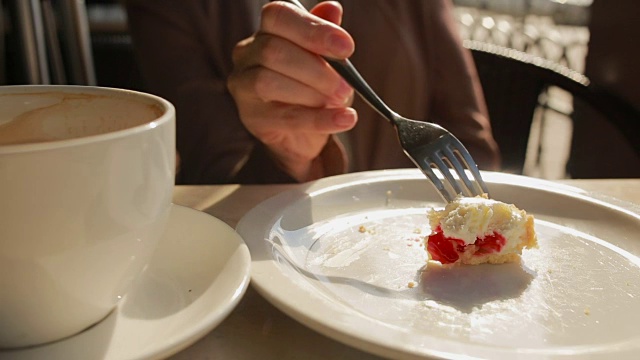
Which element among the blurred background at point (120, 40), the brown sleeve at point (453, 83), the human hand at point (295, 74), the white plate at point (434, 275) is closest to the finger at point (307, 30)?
the human hand at point (295, 74)

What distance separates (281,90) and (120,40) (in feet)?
4.03

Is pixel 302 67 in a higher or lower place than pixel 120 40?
higher

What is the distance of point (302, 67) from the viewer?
69 centimetres

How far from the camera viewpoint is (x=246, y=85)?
2.56ft

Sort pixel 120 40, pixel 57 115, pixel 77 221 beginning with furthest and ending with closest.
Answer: pixel 120 40 → pixel 57 115 → pixel 77 221

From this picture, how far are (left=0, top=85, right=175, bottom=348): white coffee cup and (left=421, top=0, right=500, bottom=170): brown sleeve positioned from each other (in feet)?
2.83

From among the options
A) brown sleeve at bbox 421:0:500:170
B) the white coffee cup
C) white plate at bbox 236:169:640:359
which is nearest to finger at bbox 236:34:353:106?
white plate at bbox 236:169:640:359

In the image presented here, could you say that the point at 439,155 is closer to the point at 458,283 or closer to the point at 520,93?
the point at 458,283

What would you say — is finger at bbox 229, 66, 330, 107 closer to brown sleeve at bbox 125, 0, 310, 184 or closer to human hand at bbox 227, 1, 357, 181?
human hand at bbox 227, 1, 357, 181

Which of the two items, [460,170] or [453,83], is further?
[453,83]

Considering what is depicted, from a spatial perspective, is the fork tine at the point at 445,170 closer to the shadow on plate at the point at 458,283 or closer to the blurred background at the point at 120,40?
the shadow on plate at the point at 458,283

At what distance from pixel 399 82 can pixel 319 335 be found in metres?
0.90

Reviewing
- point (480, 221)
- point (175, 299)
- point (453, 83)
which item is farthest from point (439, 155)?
point (453, 83)

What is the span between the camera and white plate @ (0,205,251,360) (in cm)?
32
